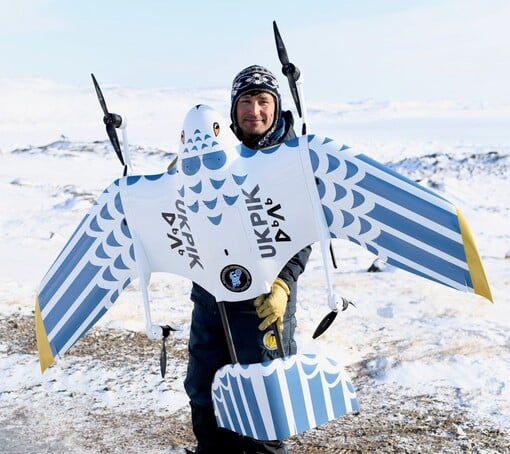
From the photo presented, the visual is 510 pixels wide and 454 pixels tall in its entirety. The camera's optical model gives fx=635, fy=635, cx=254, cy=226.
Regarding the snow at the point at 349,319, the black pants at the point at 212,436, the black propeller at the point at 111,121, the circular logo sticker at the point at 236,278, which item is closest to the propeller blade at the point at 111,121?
the black propeller at the point at 111,121

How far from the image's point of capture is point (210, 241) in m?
2.35

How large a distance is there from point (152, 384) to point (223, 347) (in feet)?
5.39

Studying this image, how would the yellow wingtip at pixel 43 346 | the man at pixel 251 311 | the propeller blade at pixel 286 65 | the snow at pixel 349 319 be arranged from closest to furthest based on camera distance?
the propeller blade at pixel 286 65 < the man at pixel 251 311 < the yellow wingtip at pixel 43 346 < the snow at pixel 349 319

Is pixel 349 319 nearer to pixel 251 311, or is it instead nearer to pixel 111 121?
pixel 251 311

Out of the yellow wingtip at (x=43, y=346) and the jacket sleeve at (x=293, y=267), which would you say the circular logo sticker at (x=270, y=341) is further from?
the yellow wingtip at (x=43, y=346)

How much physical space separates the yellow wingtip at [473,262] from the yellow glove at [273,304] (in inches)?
27.9

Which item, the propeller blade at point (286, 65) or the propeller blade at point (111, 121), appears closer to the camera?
the propeller blade at point (286, 65)

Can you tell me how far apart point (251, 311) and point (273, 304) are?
18 centimetres

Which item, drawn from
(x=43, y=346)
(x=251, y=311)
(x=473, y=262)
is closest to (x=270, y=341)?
(x=251, y=311)

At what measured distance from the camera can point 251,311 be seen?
8.23 ft

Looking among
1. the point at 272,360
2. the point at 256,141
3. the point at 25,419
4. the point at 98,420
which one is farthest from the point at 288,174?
the point at 25,419

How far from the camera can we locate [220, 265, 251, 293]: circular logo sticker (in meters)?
2.35

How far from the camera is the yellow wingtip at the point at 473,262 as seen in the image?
2.02 m

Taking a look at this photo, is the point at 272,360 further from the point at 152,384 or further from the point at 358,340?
the point at 358,340
